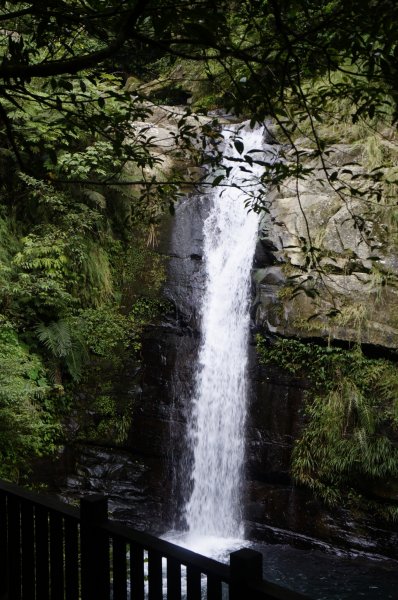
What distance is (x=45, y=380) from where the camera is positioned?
929 cm

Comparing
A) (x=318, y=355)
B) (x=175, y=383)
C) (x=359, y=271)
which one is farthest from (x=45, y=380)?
(x=359, y=271)

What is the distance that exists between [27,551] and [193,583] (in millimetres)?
1235

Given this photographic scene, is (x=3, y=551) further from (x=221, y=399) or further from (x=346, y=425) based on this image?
(x=221, y=399)

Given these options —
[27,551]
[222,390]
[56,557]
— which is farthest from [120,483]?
[56,557]

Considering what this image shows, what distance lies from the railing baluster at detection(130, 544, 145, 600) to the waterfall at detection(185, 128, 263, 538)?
627 cm

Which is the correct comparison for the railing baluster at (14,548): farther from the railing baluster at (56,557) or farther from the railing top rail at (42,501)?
the railing baluster at (56,557)

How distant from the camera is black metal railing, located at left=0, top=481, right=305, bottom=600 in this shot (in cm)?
220

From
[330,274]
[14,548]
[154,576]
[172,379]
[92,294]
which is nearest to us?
[154,576]

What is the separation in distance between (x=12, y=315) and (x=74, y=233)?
5.94 feet

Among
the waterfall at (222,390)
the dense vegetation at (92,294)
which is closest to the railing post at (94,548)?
the dense vegetation at (92,294)

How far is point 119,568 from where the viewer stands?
277 centimetres

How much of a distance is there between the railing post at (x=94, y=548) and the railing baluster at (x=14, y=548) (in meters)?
0.59

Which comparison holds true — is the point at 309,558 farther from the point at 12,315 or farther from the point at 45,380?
the point at 12,315

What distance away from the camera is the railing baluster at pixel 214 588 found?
2322mm
